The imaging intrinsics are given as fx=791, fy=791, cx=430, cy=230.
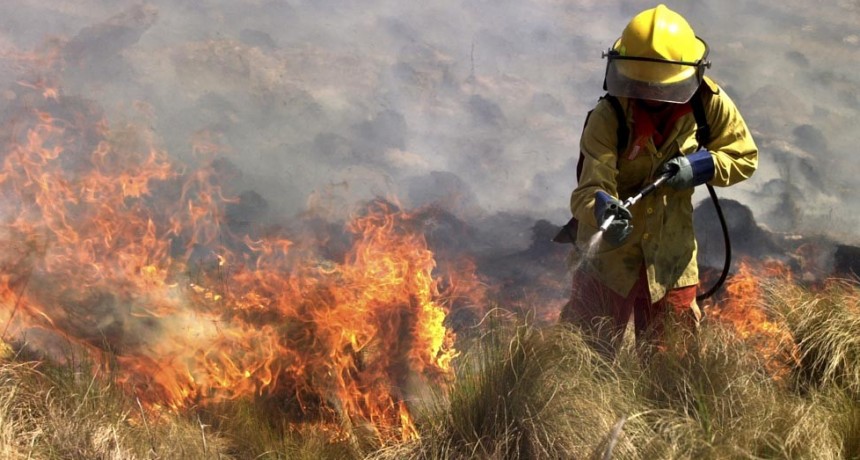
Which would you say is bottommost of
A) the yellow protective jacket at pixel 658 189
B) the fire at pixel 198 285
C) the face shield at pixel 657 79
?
the fire at pixel 198 285

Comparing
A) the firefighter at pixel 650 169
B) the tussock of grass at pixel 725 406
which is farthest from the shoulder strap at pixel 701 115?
the tussock of grass at pixel 725 406

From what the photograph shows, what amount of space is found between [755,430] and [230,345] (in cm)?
263

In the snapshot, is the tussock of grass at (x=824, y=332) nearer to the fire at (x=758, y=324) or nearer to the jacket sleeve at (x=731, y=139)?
the fire at (x=758, y=324)

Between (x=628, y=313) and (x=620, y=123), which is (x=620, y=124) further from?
(x=628, y=313)

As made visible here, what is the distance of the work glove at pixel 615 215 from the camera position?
2.83m

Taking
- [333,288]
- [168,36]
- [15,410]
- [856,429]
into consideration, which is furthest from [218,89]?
[856,429]

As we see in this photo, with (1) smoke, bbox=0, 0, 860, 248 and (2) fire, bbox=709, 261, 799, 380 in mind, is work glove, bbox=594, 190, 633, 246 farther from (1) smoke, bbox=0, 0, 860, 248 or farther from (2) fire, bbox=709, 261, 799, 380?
(1) smoke, bbox=0, 0, 860, 248

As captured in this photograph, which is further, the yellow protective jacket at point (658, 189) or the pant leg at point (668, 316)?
the pant leg at point (668, 316)

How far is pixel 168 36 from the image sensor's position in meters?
6.09

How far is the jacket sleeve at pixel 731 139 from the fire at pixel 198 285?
1525mm

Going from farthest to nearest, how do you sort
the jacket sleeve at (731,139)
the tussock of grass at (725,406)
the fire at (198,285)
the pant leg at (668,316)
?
1. the fire at (198,285)
2. the pant leg at (668,316)
3. the jacket sleeve at (731,139)
4. the tussock of grass at (725,406)

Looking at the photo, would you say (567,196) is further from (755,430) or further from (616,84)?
(755,430)

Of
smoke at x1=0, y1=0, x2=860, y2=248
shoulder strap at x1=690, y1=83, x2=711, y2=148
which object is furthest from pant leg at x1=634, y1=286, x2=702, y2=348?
smoke at x1=0, y1=0, x2=860, y2=248

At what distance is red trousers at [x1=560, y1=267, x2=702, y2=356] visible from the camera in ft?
11.0
